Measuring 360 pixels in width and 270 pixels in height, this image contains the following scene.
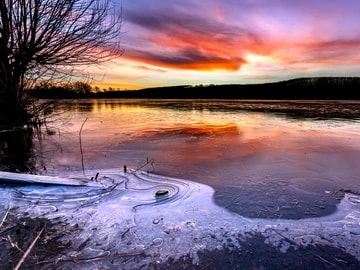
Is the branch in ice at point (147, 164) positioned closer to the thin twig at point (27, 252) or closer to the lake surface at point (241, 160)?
the lake surface at point (241, 160)

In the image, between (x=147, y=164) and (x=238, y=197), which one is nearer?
(x=238, y=197)

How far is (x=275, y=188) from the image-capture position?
3.74m

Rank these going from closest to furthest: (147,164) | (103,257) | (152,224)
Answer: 1. (103,257)
2. (152,224)
3. (147,164)

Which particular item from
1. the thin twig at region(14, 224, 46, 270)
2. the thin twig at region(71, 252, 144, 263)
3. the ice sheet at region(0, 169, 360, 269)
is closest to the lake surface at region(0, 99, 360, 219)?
the ice sheet at region(0, 169, 360, 269)

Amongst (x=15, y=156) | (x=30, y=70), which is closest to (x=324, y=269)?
(x=15, y=156)

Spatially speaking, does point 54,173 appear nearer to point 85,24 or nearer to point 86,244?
point 86,244

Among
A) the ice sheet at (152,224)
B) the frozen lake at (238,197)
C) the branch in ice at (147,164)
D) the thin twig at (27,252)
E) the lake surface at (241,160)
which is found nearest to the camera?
the thin twig at (27,252)

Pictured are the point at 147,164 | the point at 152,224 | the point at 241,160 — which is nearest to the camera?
the point at 152,224

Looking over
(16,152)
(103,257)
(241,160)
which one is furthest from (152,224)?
(16,152)

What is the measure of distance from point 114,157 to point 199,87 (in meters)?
66.8

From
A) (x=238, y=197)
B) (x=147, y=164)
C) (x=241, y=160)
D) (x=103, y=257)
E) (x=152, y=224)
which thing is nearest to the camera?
(x=103, y=257)

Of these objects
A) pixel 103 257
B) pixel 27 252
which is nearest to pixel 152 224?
pixel 103 257

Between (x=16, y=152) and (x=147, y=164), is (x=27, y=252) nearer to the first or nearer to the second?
(x=147, y=164)

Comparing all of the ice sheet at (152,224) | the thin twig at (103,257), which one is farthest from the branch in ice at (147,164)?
the thin twig at (103,257)
